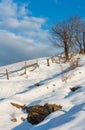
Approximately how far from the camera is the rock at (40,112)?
50.2 feet

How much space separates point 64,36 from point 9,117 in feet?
110

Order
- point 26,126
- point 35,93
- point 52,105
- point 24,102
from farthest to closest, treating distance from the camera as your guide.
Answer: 1. point 35,93
2. point 24,102
3. point 52,105
4. point 26,126

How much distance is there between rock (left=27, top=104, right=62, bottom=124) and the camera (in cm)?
1529

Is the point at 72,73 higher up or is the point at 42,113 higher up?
the point at 72,73

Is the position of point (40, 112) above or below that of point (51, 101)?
below

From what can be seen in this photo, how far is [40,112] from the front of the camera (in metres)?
15.9

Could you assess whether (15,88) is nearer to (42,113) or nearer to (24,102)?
(24,102)

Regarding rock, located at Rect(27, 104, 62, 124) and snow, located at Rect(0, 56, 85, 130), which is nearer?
snow, located at Rect(0, 56, 85, 130)

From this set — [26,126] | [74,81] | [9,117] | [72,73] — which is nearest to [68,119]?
[26,126]

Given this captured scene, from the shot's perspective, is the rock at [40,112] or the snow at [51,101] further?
the rock at [40,112]

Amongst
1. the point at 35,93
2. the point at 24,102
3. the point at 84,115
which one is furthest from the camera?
the point at 35,93

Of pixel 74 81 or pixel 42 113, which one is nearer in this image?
pixel 42 113

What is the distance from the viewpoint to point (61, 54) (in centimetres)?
5081

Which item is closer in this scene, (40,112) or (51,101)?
(40,112)
